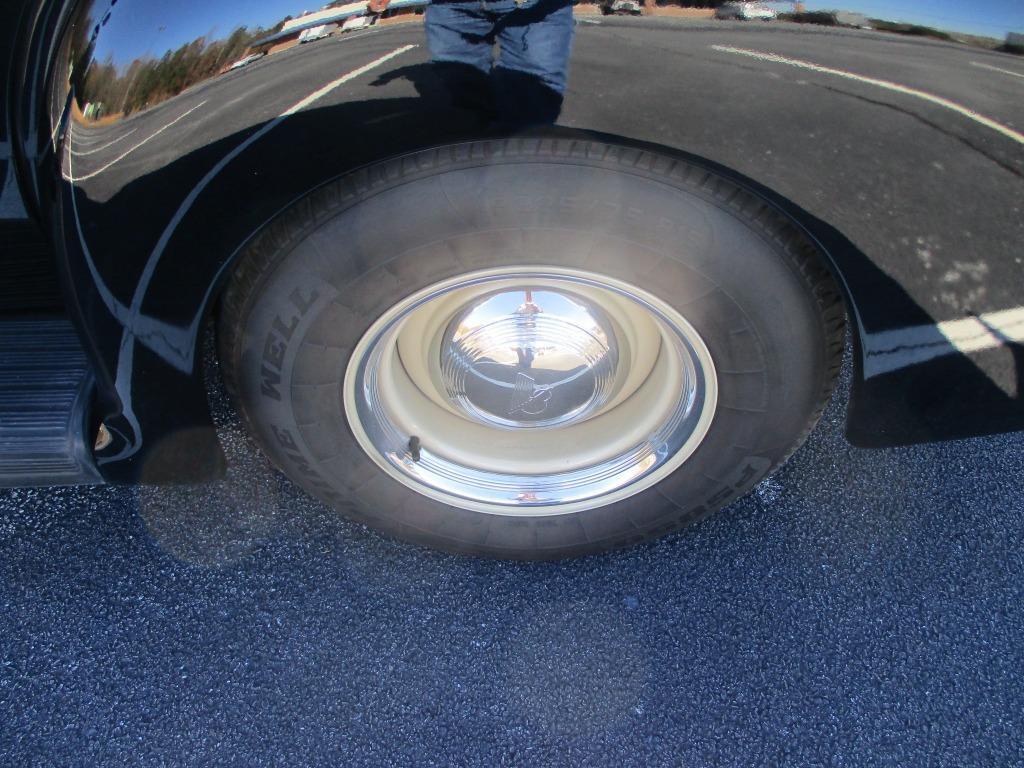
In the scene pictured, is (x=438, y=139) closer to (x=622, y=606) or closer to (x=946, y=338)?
(x=946, y=338)

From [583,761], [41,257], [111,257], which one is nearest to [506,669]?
[583,761]

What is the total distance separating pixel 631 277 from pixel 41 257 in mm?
1270

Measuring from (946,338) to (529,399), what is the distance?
0.85 meters

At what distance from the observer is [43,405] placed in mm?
1636

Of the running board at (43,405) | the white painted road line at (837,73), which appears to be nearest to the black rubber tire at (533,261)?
the white painted road line at (837,73)

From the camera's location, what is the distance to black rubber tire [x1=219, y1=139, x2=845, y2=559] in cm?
126

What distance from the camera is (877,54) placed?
1216mm

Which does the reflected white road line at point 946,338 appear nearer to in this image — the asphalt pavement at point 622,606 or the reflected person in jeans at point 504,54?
the asphalt pavement at point 622,606

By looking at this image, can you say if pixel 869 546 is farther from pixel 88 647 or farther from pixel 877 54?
pixel 88 647

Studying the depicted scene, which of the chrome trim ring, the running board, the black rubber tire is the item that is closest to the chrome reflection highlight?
the chrome trim ring

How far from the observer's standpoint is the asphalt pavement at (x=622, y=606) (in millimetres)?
1253

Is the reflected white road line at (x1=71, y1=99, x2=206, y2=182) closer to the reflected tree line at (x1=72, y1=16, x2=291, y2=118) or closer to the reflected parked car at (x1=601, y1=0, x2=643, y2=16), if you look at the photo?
the reflected tree line at (x1=72, y1=16, x2=291, y2=118)

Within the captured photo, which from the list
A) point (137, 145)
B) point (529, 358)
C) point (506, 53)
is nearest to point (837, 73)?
point (506, 53)

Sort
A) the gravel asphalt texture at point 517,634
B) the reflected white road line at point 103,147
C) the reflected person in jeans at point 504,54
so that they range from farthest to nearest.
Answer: the gravel asphalt texture at point 517,634 < the reflected white road line at point 103,147 < the reflected person in jeans at point 504,54
